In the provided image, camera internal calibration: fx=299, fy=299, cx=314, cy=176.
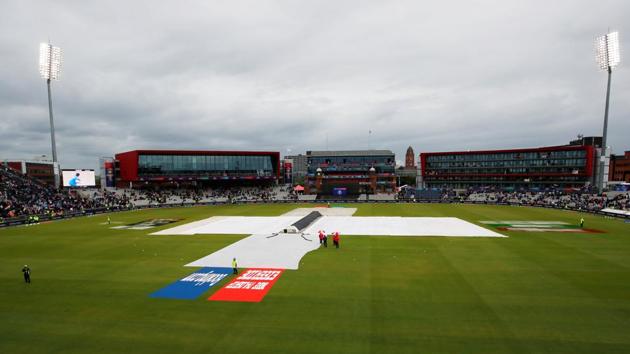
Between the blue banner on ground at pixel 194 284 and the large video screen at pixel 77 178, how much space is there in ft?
219

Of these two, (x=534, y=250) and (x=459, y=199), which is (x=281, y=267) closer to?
(x=534, y=250)

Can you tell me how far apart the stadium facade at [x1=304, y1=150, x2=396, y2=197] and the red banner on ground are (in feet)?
232

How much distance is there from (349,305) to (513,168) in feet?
380

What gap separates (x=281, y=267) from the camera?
71.6ft

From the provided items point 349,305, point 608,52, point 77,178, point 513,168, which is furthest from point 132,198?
point 513,168

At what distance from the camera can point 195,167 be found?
9238 centimetres

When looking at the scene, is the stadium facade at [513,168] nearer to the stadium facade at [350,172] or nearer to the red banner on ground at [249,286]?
the stadium facade at [350,172]

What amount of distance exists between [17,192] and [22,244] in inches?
1539

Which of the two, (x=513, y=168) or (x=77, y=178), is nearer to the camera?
(x=77, y=178)

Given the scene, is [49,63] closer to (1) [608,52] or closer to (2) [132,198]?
(2) [132,198]

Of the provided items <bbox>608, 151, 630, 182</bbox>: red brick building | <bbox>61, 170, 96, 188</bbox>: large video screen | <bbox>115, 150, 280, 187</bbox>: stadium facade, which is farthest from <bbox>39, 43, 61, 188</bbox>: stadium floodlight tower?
<bbox>608, 151, 630, 182</bbox>: red brick building

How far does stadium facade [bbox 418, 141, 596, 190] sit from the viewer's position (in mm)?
94438

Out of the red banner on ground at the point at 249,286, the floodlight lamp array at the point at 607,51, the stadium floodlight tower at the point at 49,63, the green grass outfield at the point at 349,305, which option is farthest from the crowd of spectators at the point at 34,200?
the floodlight lamp array at the point at 607,51

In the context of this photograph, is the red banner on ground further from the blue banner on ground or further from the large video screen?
the large video screen
